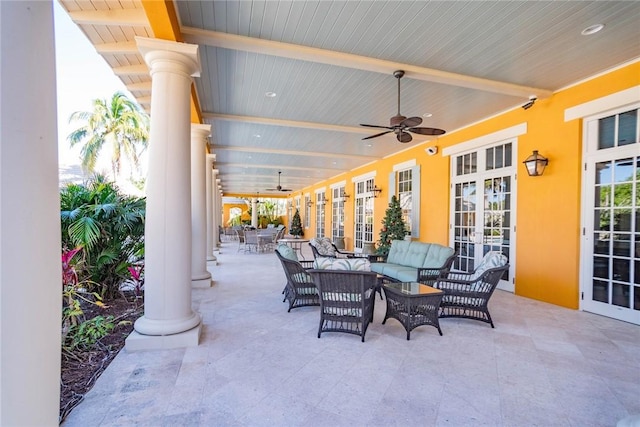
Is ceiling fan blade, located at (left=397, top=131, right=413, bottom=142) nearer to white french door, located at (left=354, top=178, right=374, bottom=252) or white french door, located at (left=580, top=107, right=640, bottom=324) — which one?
white french door, located at (left=580, top=107, right=640, bottom=324)

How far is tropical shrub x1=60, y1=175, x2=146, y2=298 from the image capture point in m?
3.62

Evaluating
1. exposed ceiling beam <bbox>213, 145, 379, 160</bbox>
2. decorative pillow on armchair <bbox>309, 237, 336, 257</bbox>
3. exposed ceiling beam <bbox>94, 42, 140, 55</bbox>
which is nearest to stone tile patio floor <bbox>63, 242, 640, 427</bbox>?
decorative pillow on armchair <bbox>309, 237, 336, 257</bbox>

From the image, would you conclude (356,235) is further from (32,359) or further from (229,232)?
(32,359)

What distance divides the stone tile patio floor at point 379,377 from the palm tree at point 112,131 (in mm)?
11976

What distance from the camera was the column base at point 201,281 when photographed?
18.0 ft

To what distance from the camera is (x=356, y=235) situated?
38.3 ft

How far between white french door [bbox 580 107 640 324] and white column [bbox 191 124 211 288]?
5606 mm

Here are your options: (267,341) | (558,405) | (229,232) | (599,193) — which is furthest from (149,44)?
(229,232)

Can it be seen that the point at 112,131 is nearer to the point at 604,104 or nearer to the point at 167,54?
the point at 167,54

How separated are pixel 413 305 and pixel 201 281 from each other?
365 centimetres

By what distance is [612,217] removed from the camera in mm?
4168

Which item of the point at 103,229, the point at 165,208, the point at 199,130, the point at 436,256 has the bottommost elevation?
the point at 436,256

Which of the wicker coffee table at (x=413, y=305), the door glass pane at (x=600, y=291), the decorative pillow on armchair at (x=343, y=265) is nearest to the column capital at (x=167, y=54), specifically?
the decorative pillow on armchair at (x=343, y=265)

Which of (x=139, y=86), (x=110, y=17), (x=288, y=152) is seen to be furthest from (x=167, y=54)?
(x=288, y=152)
